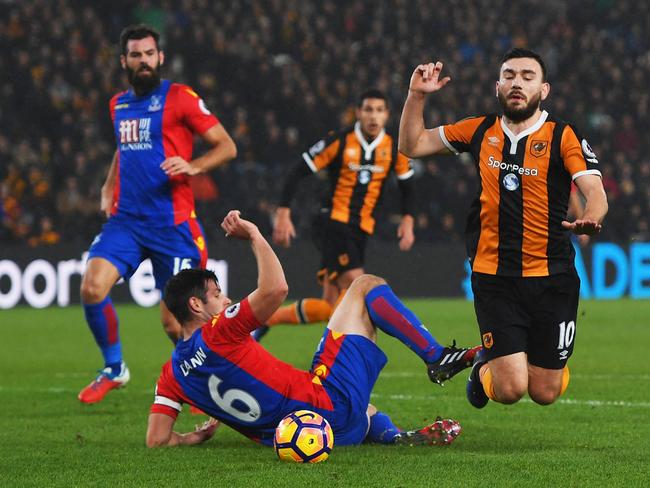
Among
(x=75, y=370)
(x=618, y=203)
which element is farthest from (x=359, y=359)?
(x=618, y=203)

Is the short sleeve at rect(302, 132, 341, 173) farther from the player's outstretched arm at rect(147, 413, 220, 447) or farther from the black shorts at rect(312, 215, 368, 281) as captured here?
the player's outstretched arm at rect(147, 413, 220, 447)

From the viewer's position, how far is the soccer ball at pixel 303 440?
548cm

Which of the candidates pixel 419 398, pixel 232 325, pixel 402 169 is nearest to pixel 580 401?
pixel 419 398

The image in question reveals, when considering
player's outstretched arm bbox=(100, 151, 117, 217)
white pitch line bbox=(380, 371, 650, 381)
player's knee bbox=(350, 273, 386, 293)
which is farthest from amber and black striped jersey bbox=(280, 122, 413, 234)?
player's knee bbox=(350, 273, 386, 293)

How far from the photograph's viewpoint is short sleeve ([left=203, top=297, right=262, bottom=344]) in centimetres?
543

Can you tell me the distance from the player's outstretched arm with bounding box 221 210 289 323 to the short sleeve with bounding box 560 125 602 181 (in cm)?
153

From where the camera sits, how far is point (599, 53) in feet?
79.8

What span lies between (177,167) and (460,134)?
2194 millimetres

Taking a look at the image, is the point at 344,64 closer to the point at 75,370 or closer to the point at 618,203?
the point at 618,203

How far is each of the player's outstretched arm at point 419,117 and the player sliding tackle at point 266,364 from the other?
2.33ft

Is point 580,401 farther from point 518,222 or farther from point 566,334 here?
point 518,222

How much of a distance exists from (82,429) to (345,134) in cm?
496

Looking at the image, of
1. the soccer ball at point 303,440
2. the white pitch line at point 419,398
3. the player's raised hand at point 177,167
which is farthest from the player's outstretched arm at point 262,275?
the white pitch line at point 419,398

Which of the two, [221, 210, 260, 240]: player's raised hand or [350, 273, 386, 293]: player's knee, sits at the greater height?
[221, 210, 260, 240]: player's raised hand
